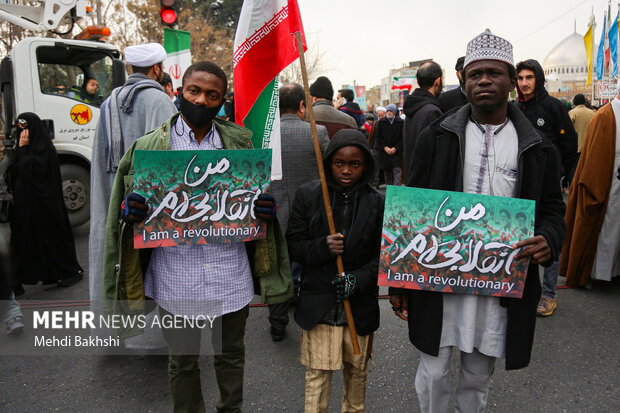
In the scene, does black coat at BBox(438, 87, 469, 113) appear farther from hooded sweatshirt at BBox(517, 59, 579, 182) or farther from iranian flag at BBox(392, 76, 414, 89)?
iranian flag at BBox(392, 76, 414, 89)

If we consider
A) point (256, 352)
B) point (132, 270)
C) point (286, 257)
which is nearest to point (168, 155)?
point (132, 270)

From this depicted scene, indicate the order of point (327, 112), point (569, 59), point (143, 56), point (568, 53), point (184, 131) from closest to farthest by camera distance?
point (184, 131) < point (143, 56) < point (327, 112) < point (569, 59) < point (568, 53)

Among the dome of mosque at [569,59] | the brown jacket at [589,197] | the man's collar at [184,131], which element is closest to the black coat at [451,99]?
the brown jacket at [589,197]

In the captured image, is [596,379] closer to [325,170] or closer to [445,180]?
[445,180]

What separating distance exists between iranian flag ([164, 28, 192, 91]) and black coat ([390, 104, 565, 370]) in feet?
24.8

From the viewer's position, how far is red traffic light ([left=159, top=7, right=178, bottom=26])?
819 centimetres

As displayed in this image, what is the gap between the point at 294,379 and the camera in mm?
3246

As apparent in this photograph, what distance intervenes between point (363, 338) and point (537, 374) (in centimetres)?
157

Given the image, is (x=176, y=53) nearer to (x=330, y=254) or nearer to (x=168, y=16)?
(x=168, y=16)

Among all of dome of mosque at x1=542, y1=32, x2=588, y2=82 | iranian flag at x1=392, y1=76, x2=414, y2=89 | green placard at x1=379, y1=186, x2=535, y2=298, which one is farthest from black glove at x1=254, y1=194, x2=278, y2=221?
dome of mosque at x1=542, y1=32, x2=588, y2=82

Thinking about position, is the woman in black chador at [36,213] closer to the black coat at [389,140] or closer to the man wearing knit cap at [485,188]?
the man wearing knit cap at [485,188]

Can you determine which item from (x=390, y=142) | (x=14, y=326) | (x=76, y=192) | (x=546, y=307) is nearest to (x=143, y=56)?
(x=14, y=326)

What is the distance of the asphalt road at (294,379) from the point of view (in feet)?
9.70

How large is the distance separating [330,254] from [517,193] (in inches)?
34.0
